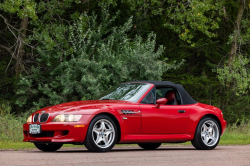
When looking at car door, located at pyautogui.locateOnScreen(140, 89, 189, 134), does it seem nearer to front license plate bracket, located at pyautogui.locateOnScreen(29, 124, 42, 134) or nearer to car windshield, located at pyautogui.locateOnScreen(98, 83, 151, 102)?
car windshield, located at pyautogui.locateOnScreen(98, 83, 151, 102)

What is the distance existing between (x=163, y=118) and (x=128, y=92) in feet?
3.13

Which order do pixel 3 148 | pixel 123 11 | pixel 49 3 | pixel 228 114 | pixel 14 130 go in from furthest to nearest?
pixel 123 11 < pixel 228 114 < pixel 49 3 < pixel 14 130 < pixel 3 148

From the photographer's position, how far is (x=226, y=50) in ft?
97.1

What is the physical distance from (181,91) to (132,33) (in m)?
14.6

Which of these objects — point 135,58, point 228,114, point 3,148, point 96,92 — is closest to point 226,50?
point 228,114

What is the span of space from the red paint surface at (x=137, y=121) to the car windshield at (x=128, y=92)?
11.8 inches

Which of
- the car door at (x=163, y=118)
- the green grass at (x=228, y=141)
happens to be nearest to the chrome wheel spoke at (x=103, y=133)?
the car door at (x=163, y=118)

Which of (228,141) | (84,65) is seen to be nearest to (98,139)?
(228,141)

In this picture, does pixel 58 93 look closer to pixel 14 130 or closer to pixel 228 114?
pixel 14 130

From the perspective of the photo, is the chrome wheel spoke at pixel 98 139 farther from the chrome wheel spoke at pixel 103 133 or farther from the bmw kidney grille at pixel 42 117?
the bmw kidney grille at pixel 42 117

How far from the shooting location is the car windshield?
11344 mm

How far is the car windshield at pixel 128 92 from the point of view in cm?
1134

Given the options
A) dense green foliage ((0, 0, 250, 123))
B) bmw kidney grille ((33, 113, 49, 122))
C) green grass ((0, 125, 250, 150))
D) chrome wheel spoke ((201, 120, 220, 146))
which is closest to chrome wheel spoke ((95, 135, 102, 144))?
bmw kidney grille ((33, 113, 49, 122))

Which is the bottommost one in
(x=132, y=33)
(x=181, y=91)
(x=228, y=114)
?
(x=228, y=114)
